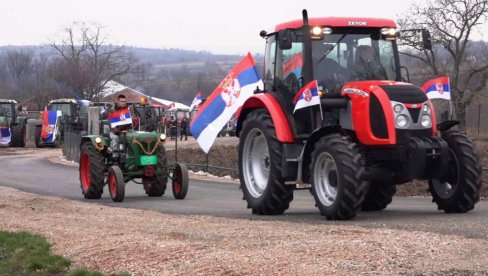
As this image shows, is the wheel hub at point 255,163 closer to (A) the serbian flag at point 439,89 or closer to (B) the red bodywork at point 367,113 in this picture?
(B) the red bodywork at point 367,113

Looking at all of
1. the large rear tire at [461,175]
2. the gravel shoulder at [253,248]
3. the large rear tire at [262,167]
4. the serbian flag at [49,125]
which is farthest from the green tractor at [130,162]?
the serbian flag at [49,125]

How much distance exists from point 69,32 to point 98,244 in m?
76.1

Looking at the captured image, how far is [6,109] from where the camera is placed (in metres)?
46.3

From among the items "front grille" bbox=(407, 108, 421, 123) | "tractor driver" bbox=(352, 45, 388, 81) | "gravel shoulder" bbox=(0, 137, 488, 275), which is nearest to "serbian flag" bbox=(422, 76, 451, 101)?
"tractor driver" bbox=(352, 45, 388, 81)

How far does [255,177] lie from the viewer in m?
13.7

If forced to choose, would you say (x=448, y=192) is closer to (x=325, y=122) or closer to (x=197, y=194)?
(x=325, y=122)

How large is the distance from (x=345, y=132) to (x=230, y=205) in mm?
5003

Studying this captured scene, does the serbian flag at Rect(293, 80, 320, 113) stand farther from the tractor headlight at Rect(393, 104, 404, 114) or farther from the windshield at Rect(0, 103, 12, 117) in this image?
the windshield at Rect(0, 103, 12, 117)

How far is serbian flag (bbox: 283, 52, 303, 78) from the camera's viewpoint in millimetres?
12531

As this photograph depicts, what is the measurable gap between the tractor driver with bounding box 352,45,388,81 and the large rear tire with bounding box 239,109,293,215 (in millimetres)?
1498

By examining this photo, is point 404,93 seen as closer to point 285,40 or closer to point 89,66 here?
point 285,40

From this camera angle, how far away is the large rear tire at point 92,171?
17625mm

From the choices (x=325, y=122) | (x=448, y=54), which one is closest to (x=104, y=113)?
(x=325, y=122)

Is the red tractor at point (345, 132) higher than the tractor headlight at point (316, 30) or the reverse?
the reverse
